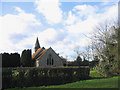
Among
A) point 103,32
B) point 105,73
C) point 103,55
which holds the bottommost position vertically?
point 105,73

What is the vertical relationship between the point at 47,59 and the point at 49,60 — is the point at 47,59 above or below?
above

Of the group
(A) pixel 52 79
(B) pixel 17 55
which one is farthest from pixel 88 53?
(A) pixel 52 79

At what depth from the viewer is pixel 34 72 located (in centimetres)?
1258

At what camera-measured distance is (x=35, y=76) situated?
1252cm

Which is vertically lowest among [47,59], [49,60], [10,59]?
[49,60]

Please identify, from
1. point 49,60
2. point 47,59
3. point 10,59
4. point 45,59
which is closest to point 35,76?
point 10,59

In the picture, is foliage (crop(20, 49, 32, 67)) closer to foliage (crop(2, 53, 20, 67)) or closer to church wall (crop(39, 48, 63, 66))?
foliage (crop(2, 53, 20, 67))

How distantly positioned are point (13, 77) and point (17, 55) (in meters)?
19.0

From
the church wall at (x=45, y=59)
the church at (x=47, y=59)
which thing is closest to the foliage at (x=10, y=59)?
the church at (x=47, y=59)

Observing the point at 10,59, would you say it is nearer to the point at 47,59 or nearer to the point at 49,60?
the point at 47,59

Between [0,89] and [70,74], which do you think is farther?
[70,74]

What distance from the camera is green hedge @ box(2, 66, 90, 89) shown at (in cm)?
1099

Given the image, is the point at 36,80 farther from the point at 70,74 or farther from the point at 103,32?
the point at 103,32

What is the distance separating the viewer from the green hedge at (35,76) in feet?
36.1
